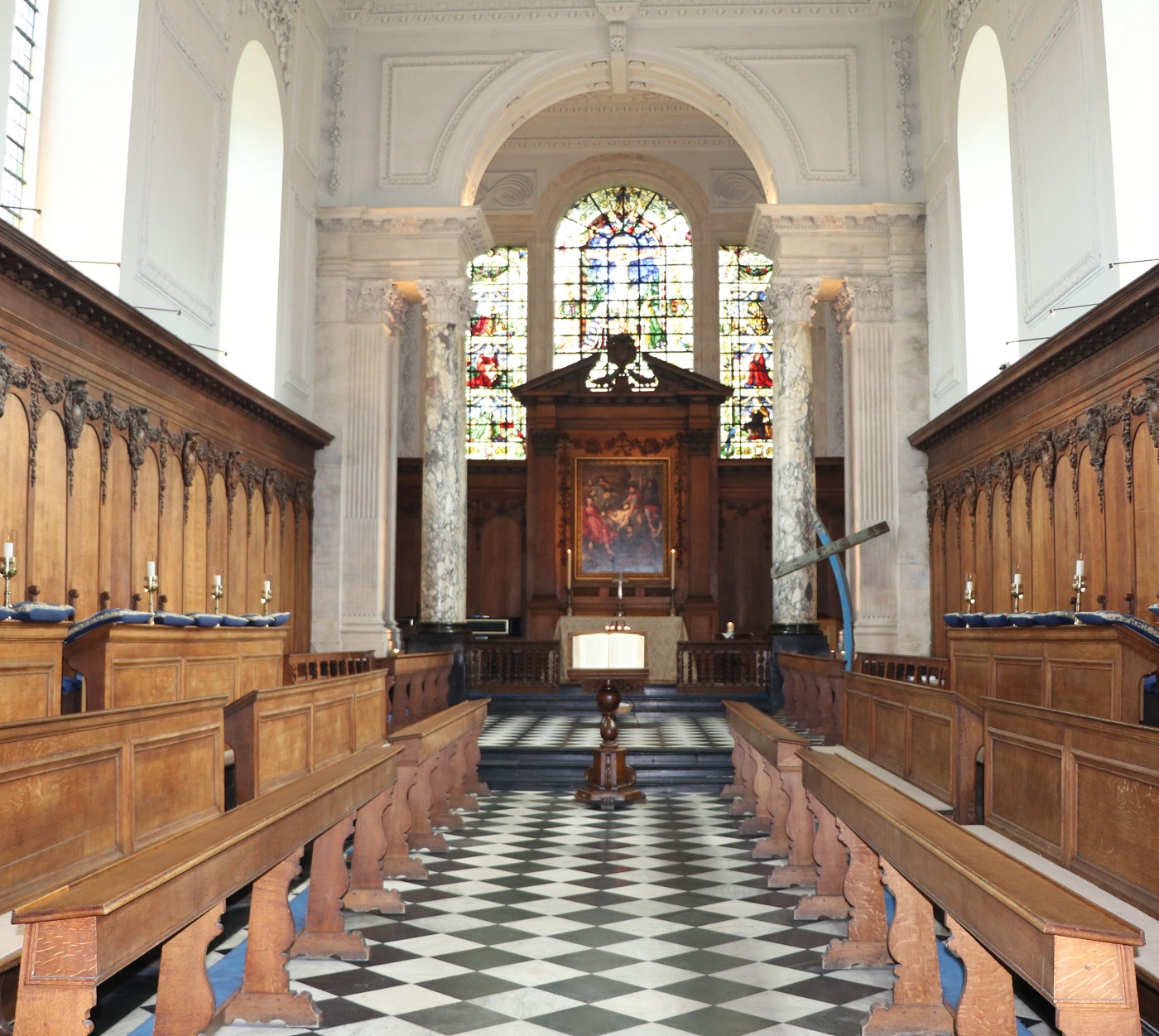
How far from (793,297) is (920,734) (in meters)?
10.3

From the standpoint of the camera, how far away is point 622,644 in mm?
10367

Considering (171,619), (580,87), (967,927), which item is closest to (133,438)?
(171,619)

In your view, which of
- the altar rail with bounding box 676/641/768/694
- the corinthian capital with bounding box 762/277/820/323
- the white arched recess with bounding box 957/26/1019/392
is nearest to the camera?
the white arched recess with bounding box 957/26/1019/392

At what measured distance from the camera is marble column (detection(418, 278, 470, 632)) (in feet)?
53.1

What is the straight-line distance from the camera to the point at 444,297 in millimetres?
16234

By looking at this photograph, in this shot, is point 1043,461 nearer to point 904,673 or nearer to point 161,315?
point 904,673

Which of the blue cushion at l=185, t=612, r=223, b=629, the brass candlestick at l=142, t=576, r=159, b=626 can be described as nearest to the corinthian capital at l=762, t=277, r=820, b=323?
the brass candlestick at l=142, t=576, r=159, b=626

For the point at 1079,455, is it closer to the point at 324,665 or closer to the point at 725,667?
the point at 725,667

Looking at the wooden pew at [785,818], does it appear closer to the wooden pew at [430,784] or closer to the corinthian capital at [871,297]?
the wooden pew at [430,784]

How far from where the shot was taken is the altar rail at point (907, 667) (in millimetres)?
11094

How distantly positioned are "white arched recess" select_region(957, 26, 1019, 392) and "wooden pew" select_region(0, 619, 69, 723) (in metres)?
11.6

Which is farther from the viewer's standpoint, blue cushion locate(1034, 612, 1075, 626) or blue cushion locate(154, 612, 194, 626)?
blue cushion locate(154, 612, 194, 626)

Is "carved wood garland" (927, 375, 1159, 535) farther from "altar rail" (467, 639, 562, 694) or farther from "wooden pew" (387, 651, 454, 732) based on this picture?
"wooden pew" (387, 651, 454, 732)

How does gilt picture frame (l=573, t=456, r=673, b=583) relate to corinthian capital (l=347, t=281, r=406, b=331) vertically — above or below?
below
